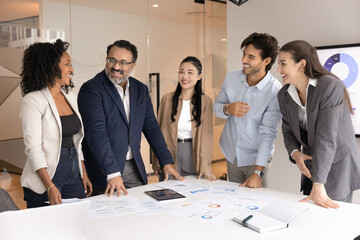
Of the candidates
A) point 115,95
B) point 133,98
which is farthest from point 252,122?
point 115,95

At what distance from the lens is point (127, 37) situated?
4.89 metres

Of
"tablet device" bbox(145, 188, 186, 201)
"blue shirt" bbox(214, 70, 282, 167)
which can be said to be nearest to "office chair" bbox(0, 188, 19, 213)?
"tablet device" bbox(145, 188, 186, 201)

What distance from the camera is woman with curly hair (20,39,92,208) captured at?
2.27 m

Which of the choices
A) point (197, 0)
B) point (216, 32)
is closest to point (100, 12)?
point (197, 0)

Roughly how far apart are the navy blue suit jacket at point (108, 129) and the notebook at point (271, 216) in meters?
0.93

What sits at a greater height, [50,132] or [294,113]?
[294,113]

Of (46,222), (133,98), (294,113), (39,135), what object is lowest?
(46,222)

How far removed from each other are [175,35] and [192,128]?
2807 mm

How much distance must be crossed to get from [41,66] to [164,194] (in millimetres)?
1177

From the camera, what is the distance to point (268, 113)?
104 inches

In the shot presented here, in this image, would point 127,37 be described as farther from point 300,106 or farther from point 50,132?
point 300,106

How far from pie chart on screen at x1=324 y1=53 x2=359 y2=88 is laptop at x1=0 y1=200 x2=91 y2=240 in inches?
128

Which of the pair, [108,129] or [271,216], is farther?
[108,129]

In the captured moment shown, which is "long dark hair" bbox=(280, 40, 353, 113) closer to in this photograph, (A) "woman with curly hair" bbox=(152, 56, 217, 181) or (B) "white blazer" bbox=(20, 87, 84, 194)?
(A) "woman with curly hair" bbox=(152, 56, 217, 181)
